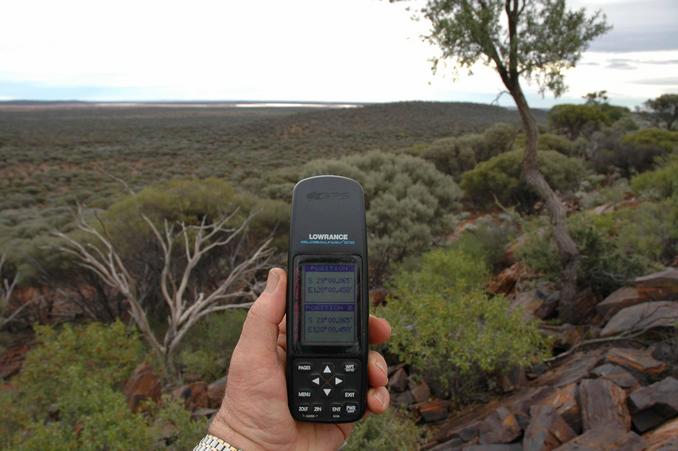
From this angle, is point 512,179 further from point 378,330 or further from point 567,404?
point 378,330

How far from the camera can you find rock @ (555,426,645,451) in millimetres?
3783

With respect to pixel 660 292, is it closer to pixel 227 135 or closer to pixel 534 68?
pixel 534 68

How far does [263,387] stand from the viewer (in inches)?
95.6

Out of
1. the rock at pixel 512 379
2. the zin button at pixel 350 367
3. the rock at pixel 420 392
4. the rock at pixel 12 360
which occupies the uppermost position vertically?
the zin button at pixel 350 367

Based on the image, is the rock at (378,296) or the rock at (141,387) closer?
the rock at (141,387)

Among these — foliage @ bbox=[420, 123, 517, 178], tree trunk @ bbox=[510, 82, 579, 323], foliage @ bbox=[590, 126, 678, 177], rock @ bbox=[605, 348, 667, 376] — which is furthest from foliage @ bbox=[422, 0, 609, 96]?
foliage @ bbox=[420, 123, 517, 178]

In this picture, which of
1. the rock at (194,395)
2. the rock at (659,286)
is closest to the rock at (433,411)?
the rock at (659,286)

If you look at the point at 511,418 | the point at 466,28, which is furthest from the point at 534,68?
the point at 511,418

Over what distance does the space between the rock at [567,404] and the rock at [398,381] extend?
2235mm

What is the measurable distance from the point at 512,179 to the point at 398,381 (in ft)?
49.9

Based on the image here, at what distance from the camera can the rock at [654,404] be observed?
425 centimetres

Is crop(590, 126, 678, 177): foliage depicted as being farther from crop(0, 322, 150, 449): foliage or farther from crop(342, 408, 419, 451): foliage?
crop(0, 322, 150, 449): foliage

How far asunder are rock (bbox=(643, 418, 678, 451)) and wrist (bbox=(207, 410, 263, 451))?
114 inches

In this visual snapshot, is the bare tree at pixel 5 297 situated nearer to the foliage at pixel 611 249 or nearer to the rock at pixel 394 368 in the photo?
the rock at pixel 394 368
